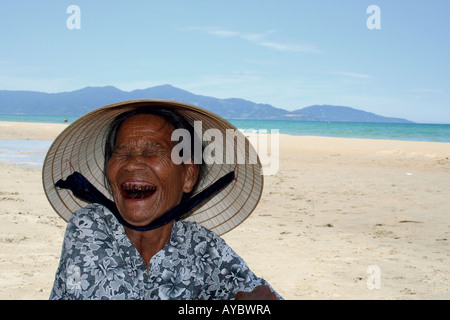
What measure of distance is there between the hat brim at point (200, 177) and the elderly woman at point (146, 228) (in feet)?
0.06

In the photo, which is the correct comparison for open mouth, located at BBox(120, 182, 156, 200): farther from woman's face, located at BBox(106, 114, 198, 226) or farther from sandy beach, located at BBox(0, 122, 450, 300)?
sandy beach, located at BBox(0, 122, 450, 300)

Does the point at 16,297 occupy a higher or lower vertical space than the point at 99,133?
lower

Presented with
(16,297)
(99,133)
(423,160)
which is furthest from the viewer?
(423,160)

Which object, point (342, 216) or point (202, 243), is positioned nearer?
point (202, 243)

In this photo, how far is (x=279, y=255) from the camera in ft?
14.3

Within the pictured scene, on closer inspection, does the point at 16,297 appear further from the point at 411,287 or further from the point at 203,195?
the point at 411,287

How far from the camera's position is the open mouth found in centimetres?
167

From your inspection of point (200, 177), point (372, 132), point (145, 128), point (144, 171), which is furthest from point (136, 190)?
point (372, 132)

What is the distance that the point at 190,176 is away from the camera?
1.90m

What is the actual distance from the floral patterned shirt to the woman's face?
0.09 meters

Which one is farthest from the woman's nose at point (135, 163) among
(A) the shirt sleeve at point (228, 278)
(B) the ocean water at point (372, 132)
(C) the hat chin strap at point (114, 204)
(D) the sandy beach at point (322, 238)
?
(B) the ocean water at point (372, 132)
